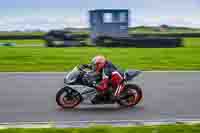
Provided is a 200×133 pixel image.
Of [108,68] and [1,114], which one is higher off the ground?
[108,68]

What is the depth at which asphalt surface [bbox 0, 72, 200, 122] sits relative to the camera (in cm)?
996

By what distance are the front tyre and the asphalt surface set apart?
0.47 feet

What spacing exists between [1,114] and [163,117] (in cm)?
290

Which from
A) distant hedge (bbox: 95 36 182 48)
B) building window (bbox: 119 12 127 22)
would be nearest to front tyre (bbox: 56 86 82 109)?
distant hedge (bbox: 95 36 182 48)

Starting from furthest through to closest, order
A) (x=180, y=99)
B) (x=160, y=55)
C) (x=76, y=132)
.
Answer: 1. (x=160, y=55)
2. (x=180, y=99)
3. (x=76, y=132)

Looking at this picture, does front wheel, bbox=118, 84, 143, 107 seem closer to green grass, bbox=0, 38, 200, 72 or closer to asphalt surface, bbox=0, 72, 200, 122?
asphalt surface, bbox=0, 72, 200, 122

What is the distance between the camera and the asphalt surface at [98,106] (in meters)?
9.96

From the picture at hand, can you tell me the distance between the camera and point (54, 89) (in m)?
13.9

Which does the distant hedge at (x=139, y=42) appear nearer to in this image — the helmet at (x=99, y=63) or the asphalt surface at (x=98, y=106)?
the asphalt surface at (x=98, y=106)

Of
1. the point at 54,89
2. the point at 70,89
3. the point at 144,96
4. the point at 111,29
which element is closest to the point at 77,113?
the point at 70,89

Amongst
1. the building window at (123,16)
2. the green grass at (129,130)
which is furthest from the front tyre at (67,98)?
the building window at (123,16)

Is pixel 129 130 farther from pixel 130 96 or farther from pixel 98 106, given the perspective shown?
pixel 98 106

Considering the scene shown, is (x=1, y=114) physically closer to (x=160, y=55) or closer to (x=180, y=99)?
(x=180, y=99)

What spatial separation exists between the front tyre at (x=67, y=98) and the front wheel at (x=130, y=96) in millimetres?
832
